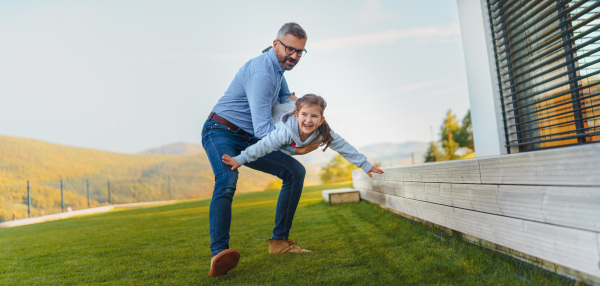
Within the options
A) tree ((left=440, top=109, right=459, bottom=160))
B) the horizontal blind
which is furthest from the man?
tree ((left=440, top=109, right=459, bottom=160))

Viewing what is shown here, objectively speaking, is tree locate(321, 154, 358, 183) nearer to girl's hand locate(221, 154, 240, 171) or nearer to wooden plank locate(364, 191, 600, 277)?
wooden plank locate(364, 191, 600, 277)

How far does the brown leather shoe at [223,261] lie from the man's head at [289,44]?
Result: 4.18ft

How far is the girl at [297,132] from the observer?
7.74 feet

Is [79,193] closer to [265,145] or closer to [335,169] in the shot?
[335,169]

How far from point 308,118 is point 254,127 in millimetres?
354

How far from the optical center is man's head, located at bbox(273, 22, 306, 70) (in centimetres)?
246

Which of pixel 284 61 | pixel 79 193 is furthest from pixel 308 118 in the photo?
pixel 79 193

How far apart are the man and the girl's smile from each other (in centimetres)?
16

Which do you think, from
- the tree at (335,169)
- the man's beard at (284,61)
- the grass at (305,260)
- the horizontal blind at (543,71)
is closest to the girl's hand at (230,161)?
the grass at (305,260)

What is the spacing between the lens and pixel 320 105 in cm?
242

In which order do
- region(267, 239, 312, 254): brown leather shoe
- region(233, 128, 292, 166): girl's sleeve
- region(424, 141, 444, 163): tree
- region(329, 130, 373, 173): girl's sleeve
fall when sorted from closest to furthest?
1. region(233, 128, 292, 166): girl's sleeve
2. region(329, 130, 373, 173): girl's sleeve
3. region(267, 239, 312, 254): brown leather shoe
4. region(424, 141, 444, 163): tree

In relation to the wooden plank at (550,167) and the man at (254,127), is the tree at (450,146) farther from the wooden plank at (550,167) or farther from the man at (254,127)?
the wooden plank at (550,167)

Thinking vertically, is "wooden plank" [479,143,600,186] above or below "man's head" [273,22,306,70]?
below

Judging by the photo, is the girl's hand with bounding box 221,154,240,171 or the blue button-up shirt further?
the blue button-up shirt
